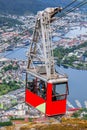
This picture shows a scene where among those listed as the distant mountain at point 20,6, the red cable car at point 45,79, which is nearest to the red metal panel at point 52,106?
the red cable car at point 45,79

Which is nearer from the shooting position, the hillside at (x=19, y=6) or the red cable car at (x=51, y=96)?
the red cable car at (x=51, y=96)

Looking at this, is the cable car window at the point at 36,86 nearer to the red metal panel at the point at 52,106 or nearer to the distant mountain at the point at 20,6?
the red metal panel at the point at 52,106

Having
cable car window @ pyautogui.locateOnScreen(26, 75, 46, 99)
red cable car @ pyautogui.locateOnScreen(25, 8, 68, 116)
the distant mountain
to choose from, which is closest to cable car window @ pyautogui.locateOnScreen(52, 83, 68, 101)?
red cable car @ pyautogui.locateOnScreen(25, 8, 68, 116)

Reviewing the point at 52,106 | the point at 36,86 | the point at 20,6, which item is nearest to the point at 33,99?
the point at 36,86

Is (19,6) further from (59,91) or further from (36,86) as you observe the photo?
(59,91)

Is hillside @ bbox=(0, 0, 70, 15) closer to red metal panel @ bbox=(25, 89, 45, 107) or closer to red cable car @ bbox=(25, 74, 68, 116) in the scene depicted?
red metal panel @ bbox=(25, 89, 45, 107)

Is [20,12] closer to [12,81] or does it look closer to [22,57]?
[22,57]
